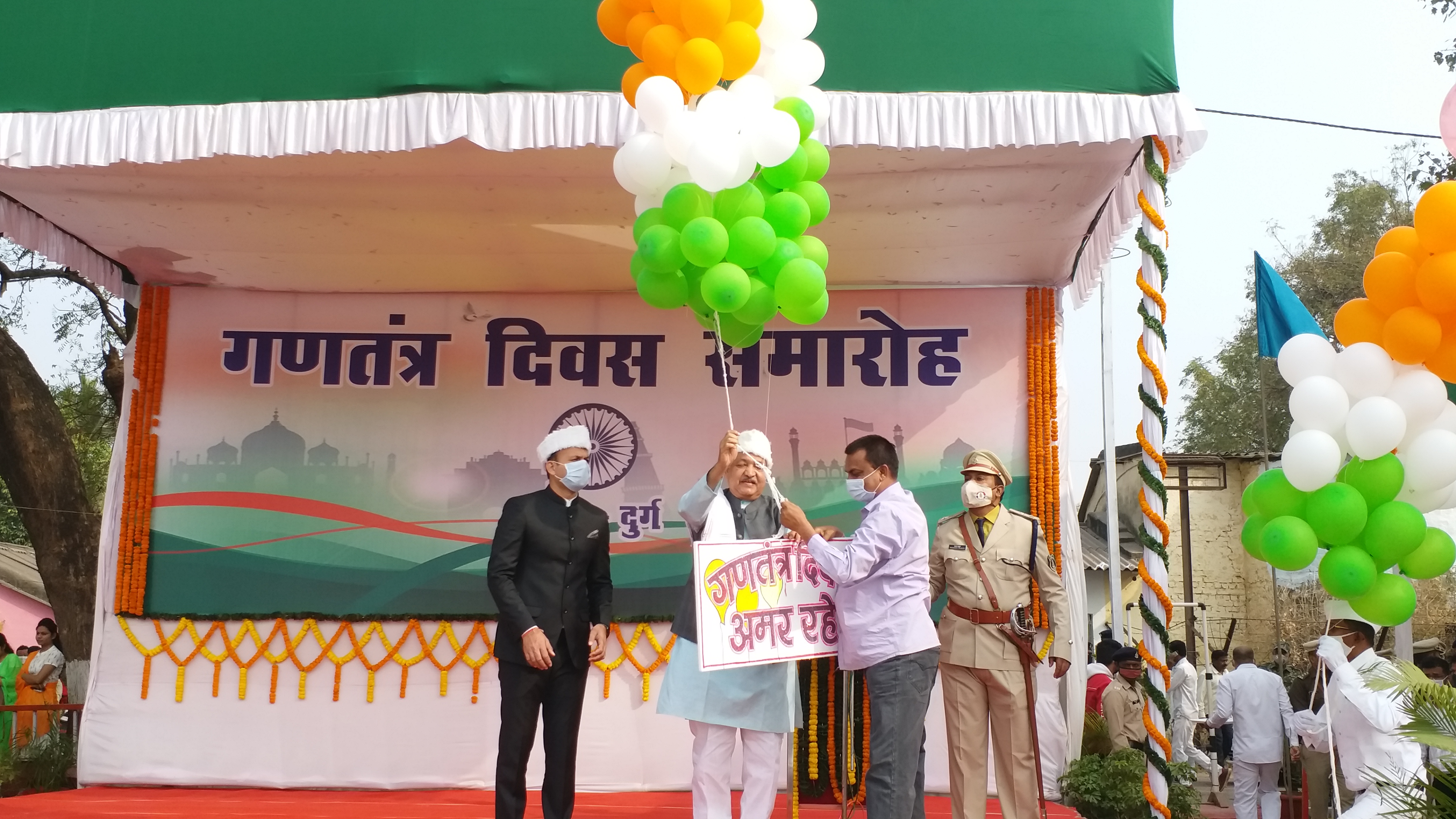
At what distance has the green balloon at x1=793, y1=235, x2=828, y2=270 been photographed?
4387 mm

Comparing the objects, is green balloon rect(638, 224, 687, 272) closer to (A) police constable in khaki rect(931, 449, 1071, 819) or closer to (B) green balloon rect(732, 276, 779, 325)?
(B) green balloon rect(732, 276, 779, 325)

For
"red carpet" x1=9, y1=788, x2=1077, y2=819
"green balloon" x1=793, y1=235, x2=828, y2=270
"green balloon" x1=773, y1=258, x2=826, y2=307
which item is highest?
"green balloon" x1=793, y1=235, x2=828, y2=270

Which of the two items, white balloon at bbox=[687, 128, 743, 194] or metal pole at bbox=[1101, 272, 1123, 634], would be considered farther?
metal pole at bbox=[1101, 272, 1123, 634]

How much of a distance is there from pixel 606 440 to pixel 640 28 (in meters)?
3.06

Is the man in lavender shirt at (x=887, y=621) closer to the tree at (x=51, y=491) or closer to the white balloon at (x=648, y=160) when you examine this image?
the white balloon at (x=648, y=160)

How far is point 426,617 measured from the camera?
6.81 meters

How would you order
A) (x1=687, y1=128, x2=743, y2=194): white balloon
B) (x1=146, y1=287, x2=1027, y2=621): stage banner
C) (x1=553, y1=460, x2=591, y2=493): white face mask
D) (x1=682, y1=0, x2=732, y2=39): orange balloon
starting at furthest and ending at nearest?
(x1=146, y1=287, x2=1027, y2=621): stage banner < (x1=553, y1=460, x2=591, y2=493): white face mask < (x1=682, y1=0, x2=732, y2=39): orange balloon < (x1=687, y1=128, x2=743, y2=194): white balloon

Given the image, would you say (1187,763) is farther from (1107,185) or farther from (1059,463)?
(1107,185)

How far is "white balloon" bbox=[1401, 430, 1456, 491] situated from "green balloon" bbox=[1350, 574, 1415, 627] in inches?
15.4

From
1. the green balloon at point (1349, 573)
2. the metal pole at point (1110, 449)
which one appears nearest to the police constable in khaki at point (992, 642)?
the green balloon at point (1349, 573)

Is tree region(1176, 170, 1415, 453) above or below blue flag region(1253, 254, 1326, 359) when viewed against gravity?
above

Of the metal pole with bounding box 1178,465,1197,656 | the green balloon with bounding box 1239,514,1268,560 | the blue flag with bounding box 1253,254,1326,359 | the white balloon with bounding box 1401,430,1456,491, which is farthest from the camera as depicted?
the metal pole with bounding box 1178,465,1197,656

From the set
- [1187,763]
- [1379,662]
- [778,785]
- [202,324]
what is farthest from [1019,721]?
[202,324]

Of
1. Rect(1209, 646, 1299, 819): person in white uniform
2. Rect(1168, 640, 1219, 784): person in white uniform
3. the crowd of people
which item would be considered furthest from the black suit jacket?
the crowd of people
